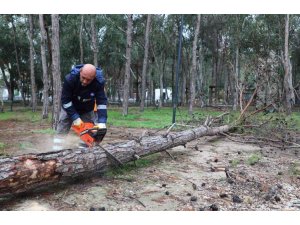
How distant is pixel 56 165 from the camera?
3.76 metres

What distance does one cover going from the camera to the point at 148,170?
→ 16.6 feet

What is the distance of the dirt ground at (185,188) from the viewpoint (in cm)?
355

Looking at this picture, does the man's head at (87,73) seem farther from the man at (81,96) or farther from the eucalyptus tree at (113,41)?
the eucalyptus tree at (113,41)

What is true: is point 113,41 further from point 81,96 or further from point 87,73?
point 87,73

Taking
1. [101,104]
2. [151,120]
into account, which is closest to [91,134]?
[101,104]

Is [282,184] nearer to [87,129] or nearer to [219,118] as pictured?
[87,129]

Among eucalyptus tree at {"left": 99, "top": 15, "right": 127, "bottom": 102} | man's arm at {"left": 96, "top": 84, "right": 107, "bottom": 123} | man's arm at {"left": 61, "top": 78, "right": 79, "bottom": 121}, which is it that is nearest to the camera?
man's arm at {"left": 61, "top": 78, "right": 79, "bottom": 121}

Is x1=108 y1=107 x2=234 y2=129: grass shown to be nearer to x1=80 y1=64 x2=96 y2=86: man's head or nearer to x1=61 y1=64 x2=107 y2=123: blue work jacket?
x1=61 y1=64 x2=107 y2=123: blue work jacket

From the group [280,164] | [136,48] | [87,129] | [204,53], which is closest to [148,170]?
[87,129]

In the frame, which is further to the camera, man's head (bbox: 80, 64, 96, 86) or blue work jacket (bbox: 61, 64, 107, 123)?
blue work jacket (bbox: 61, 64, 107, 123)

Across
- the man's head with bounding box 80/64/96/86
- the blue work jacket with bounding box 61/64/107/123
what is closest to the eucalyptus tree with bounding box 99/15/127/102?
the blue work jacket with bounding box 61/64/107/123

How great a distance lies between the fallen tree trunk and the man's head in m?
0.96

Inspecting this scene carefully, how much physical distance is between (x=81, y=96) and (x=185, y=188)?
80.1 inches

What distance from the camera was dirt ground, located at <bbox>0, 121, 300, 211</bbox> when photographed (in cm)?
355
